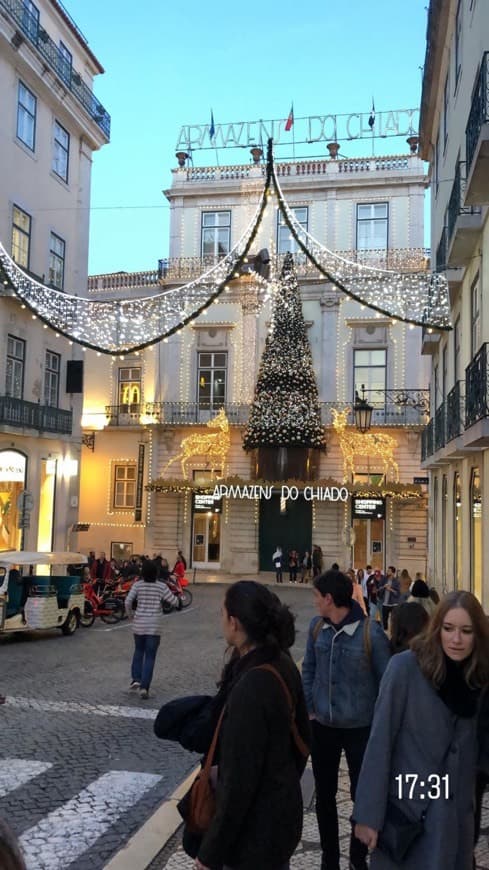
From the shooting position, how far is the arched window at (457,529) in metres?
16.7

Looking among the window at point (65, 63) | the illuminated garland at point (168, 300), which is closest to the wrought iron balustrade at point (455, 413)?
the illuminated garland at point (168, 300)

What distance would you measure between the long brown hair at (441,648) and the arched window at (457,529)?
13.8m

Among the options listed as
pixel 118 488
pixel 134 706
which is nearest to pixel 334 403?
pixel 118 488

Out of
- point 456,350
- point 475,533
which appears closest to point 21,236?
point 456,350

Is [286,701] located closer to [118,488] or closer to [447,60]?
[447,60]

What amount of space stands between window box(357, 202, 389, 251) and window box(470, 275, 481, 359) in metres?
18.4

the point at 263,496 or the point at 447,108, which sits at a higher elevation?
the point at 447,108

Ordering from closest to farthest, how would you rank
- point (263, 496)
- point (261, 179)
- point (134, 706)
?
point (134, 706), point (263, 496), point (261, 179)

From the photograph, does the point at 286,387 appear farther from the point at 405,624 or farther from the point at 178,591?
the point at 405,624

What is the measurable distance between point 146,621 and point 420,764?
6.60m

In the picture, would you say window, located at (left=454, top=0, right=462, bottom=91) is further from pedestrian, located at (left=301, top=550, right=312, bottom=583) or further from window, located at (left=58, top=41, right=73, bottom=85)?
pedestrian, located at (left=301, top=550, right=312, bottom=583)

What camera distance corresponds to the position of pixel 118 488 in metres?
33.6

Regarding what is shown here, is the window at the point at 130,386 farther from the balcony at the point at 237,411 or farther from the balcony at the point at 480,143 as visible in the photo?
the balcony at the point at 480,143

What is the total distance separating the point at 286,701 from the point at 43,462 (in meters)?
22.6
